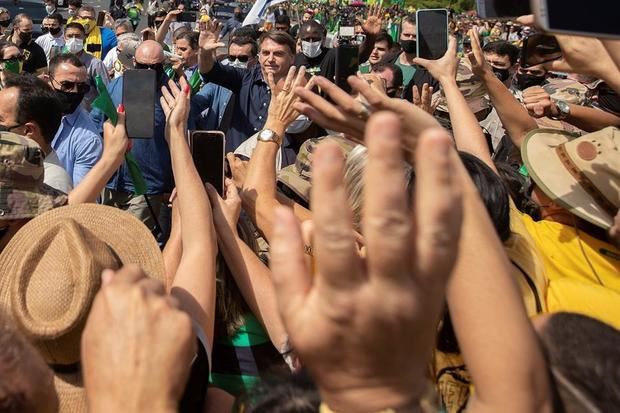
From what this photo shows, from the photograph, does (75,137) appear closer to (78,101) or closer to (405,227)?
Result: (78,101)

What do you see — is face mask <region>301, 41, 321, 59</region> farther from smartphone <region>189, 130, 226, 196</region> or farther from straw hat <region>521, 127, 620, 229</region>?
straw hat <region>521, 127, 620, 229</region>

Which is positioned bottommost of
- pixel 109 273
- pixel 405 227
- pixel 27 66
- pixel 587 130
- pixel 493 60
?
pixel 27 66

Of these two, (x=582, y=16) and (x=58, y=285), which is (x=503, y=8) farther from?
(x=58, y=285)

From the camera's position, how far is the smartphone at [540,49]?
200 cm

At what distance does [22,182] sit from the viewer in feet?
7.38

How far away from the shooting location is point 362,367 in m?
0.79

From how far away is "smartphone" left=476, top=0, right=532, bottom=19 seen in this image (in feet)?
5.14

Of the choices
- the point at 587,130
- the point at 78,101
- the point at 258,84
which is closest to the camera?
the point at 587,130

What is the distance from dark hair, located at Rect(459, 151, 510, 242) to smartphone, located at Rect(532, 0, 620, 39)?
0.46 metres

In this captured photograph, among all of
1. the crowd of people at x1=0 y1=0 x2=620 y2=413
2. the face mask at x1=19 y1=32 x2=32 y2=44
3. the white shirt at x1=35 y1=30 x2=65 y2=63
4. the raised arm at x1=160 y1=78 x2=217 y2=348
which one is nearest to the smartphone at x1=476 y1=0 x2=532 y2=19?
the crowd of people at x1=0 y1=0 x2=620 y2=413

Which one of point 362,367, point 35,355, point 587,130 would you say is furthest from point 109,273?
point 587,130

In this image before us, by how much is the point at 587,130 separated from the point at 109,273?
228cm

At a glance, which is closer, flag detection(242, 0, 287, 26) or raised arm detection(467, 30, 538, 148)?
raised arm detection(467, 30, 538, 148)

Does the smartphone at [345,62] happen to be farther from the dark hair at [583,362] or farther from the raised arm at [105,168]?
the dark hair at [583,362]
